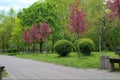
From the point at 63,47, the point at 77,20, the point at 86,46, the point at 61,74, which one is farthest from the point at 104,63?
the point at 63,47

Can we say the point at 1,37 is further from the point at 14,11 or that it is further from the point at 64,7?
Answer: the point at 64,7

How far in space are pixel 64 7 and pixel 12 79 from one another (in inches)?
2096

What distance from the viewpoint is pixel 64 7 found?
67250mm

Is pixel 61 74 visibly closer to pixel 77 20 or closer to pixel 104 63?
pixel 104 63

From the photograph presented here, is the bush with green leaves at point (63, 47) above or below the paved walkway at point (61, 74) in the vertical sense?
above

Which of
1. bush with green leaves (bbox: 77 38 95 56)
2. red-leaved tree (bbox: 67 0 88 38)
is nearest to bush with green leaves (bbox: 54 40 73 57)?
bush with green leaves (bbox: 77 38 95 56)

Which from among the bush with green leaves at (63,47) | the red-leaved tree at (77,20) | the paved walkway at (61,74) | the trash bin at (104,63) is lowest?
the paved walkway at (61,74)

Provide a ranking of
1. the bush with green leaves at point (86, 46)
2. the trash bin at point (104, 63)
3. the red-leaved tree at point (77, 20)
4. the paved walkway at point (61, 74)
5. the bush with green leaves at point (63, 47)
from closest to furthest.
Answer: the paved walkway at point (61, 74) → the trash bin at point (104, 63) → the red-leaved tree at point (77, 20) → the bush with green leaves at point (86, 46) → the bush with green leaves at point (63, 47)

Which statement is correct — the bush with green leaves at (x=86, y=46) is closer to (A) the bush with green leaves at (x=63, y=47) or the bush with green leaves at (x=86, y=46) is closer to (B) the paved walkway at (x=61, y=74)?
(A) the bush with green leaves at (x=63, y=47)

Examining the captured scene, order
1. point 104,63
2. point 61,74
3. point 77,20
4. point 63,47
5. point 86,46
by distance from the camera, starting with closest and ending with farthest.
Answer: point 61,74
point 104,63
point 77,20
point 86,46
point 63,47

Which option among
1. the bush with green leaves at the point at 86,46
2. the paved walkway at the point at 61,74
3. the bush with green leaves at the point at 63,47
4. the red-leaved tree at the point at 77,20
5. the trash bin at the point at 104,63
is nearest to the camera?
the paved walkway at the point at 61,74

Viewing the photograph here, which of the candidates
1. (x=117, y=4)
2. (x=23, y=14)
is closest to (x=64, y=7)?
(x=23, y=14)

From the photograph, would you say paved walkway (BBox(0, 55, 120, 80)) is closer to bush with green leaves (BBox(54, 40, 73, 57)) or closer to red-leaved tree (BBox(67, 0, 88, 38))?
red-leaved tree (BBox(67, 0, 88, 38))

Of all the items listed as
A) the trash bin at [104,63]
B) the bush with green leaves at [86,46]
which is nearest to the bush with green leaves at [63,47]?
→ the bush with green leaves at [86,46]
